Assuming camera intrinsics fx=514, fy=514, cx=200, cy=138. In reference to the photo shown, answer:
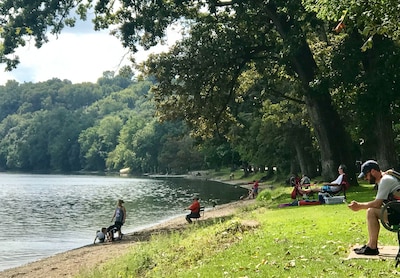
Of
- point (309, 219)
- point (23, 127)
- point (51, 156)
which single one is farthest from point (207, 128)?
point (23, 127)

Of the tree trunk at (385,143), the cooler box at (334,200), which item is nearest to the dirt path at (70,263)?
the cooler box at (334,200)

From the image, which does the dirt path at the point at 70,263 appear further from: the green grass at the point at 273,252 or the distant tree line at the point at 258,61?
the distant tree line at the point at 258,61

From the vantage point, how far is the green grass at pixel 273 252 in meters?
8.12

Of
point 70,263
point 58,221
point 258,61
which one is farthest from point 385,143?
point 58,221

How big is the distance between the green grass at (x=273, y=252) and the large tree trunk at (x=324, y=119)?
8.83 meters

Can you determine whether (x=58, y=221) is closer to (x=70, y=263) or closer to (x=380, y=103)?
(x=70, y=263)

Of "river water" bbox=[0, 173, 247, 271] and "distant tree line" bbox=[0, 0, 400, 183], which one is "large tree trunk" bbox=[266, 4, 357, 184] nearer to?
"distant tree line" bbox=[0, 0, 400, 183]

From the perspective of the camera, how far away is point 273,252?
9734 mm

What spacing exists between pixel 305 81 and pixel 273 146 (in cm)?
2675

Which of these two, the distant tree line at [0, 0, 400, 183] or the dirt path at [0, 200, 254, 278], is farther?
the distant tree line at [0, 0, 400, 183]

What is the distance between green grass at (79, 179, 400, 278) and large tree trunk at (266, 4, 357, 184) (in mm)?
8831

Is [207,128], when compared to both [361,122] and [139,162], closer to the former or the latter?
[361,122]

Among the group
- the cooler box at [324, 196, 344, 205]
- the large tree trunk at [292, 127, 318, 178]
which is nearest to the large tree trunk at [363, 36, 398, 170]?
the cooler box at [324, 196, 344, 205]

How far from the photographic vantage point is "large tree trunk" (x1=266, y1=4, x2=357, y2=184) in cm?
2458
